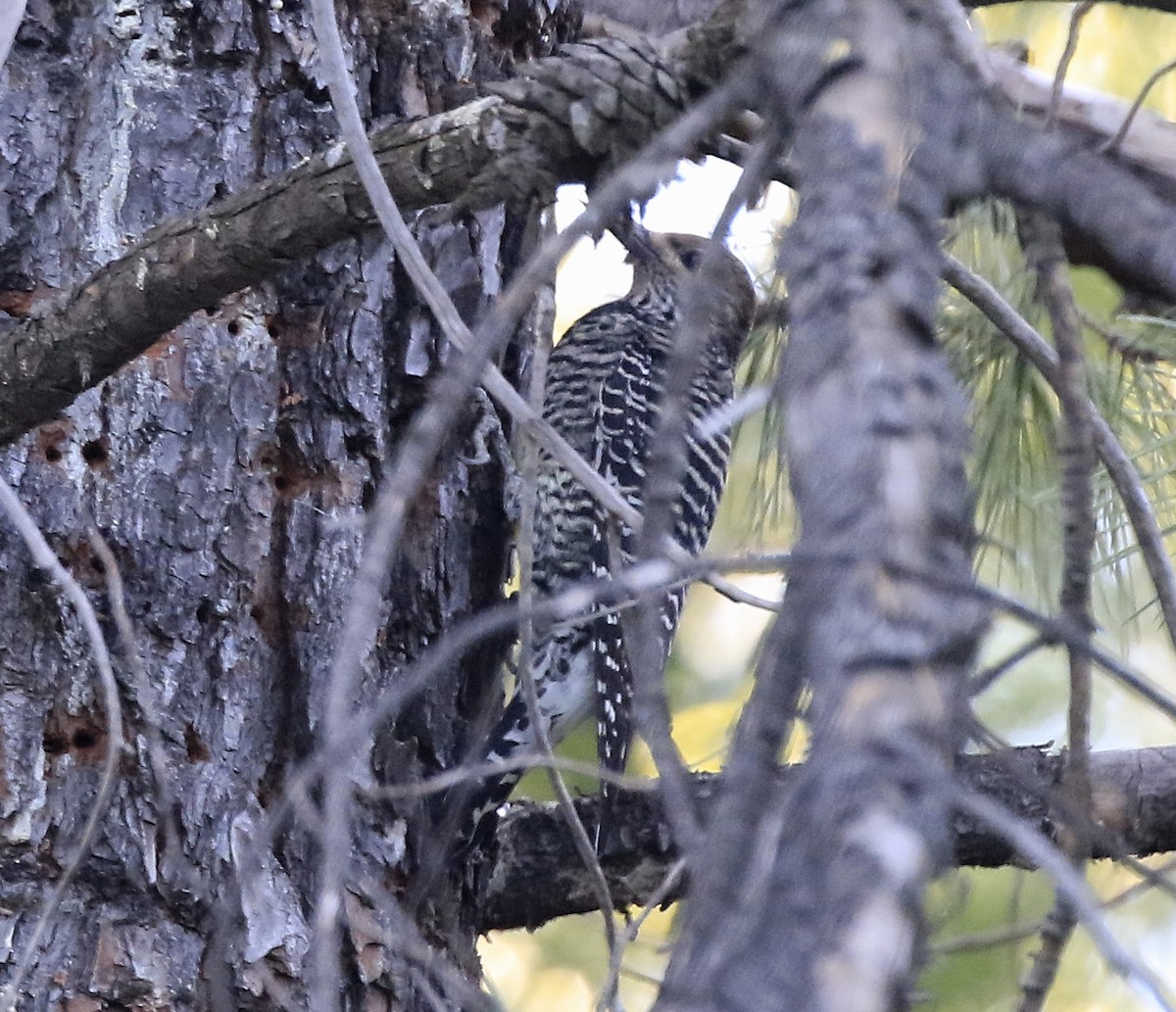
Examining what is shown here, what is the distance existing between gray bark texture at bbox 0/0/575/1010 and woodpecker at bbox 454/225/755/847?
0.80 m

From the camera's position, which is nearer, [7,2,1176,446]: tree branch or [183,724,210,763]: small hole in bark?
[7,2,1176,446]: tree branch

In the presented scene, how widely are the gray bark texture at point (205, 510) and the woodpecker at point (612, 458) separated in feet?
2.62

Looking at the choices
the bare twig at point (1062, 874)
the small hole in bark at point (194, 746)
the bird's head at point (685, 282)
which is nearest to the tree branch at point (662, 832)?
the small hole in bark at point (194, 746)

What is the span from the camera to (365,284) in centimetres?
192

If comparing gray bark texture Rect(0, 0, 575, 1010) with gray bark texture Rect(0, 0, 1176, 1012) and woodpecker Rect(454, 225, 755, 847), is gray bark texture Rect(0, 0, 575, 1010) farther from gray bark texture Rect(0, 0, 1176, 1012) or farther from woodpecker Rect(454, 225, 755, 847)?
woodpecker Rect(454, 225, 755, 847)

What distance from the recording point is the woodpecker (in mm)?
2971

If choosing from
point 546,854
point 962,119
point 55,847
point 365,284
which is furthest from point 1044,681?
point 962,119

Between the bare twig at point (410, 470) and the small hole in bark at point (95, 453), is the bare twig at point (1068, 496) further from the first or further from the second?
the small hole in bark at point (95, 453)

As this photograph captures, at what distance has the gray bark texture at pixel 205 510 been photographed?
1674mm

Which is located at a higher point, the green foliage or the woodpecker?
the woodpecker

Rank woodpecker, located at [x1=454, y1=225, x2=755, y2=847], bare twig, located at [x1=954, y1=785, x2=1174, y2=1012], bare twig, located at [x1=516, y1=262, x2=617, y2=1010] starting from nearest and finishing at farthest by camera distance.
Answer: bare twig, located at [x1=954, y1=785, x2=1174, y2=1012]
bare twig, located at [x1=516, y1=262, x2=617, y2=1010]
woodpecker, located at [x1=454, y1=225, x2=755, y2=847]

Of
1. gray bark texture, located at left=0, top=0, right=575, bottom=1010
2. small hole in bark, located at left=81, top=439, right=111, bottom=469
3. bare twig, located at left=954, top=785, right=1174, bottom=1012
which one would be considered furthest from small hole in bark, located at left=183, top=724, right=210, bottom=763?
bare twig, located at left=954, top=785, right=1174, bottom=1012

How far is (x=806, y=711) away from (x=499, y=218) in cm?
157

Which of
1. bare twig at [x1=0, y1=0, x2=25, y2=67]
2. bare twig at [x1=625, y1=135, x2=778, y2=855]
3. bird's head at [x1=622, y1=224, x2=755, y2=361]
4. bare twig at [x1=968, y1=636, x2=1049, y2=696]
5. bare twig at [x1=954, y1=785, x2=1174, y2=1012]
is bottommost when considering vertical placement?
bare twig at [x1=954, y1=785, x2=1174, y2=1012]
